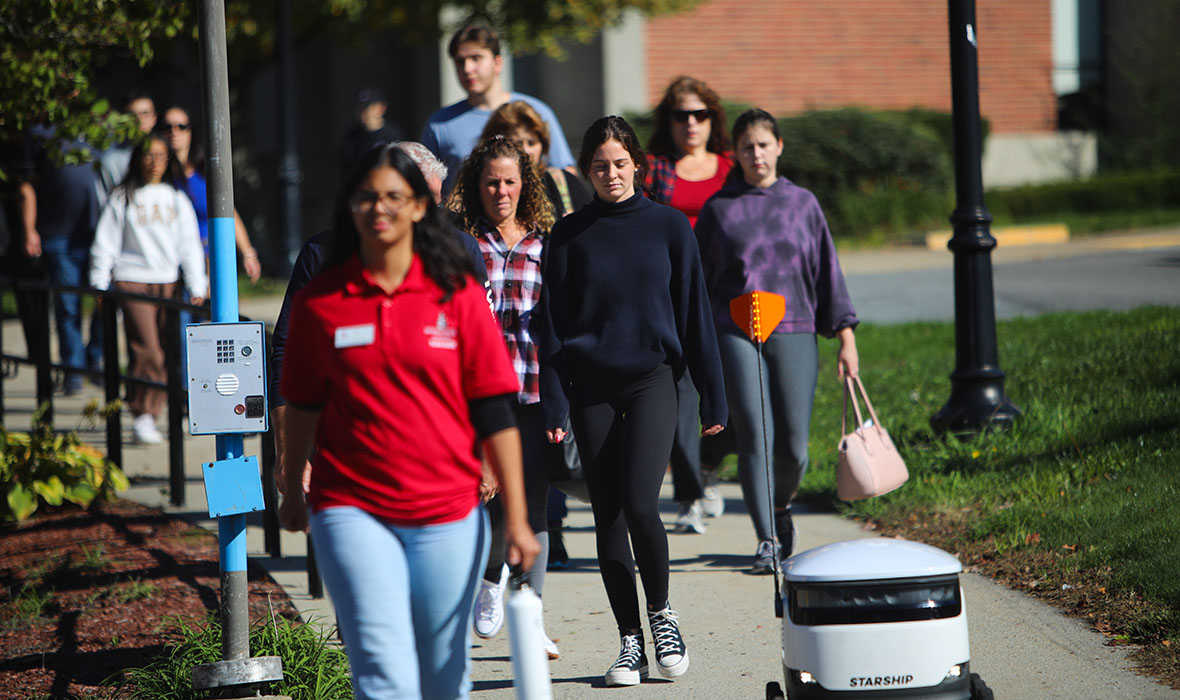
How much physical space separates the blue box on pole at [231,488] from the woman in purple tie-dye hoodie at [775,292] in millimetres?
2241

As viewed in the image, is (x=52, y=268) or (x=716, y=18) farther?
(x=716, y=18)

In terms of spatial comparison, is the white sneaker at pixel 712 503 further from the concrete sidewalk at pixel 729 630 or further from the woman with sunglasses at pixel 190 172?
the woman with sunglasses at pixel 190 172

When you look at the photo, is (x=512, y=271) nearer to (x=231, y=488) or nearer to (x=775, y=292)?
(x=775, y=292)

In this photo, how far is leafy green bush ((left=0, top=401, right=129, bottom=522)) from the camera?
680 centimetres

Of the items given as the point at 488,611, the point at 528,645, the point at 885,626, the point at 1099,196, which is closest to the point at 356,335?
the point at 528,645

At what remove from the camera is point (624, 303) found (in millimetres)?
4582

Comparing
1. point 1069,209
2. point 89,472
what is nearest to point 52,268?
point 89,472

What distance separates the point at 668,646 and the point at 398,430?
5.75 ft

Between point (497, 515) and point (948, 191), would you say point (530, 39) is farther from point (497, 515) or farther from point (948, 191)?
point (497, 515)

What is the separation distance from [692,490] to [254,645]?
2501 mm

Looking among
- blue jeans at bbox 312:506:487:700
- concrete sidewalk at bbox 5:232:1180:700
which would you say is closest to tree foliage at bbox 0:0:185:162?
concrete sidewalk at bbox 5:232:1180:700

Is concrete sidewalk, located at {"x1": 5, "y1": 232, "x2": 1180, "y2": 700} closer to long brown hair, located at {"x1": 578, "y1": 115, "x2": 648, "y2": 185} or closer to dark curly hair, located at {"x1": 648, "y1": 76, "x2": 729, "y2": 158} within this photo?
long brown hair, located at {"x1": 578, "y1": 115, "x2": 648, "y2": 185}

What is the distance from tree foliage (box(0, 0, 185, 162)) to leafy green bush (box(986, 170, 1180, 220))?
1580cm

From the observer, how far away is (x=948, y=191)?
19.6 metres
